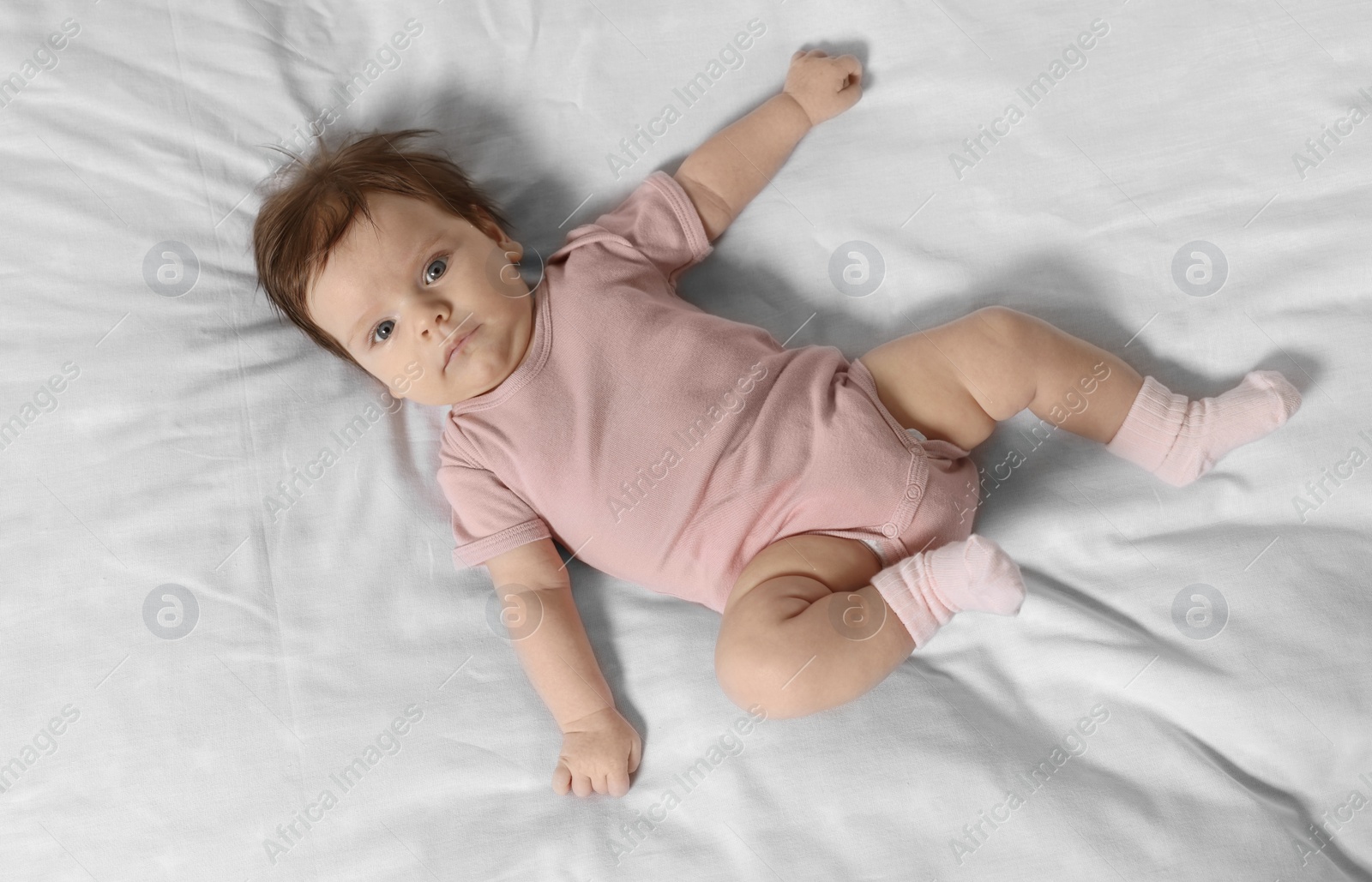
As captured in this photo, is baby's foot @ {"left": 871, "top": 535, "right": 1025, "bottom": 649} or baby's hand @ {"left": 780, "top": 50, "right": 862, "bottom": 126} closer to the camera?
baby's foot @ {"left": 871, "top": 535, "right": 1025, "bottom": 649}

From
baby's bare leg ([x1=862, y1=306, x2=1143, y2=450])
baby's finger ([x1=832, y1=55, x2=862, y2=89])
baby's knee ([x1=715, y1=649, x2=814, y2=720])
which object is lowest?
baby's knee ([x1=715, y1=649, x2=814, y2=720])

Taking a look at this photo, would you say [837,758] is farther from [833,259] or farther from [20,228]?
[20,228]

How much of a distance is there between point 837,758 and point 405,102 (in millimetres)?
1295

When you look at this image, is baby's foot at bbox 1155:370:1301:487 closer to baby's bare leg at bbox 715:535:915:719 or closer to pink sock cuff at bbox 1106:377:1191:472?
pink sock cuff at bbox 1106:377:1191:472

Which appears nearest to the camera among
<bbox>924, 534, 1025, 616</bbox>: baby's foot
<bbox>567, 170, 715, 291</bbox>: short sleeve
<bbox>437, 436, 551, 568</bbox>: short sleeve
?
<bbox>924, 534, 1025, 616</bbox>: baby's foot

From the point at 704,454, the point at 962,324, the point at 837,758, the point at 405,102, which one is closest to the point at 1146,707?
the point at 837,758

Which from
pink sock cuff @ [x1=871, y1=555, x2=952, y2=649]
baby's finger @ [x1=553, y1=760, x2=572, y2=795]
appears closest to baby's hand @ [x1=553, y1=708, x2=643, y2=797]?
baby's finger @ [x1=553, y1=760, x2=572, y2=795]

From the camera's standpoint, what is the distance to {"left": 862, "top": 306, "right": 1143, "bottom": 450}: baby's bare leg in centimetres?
146

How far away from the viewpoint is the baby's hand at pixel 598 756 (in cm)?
141

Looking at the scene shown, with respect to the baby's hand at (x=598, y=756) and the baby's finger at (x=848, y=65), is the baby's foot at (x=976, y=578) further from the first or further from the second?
the baby's finger at (x=848, y=65)

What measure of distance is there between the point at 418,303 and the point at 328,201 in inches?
8.6

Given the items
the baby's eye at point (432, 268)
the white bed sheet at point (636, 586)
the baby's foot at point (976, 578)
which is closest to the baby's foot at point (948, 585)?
the baby's foot at point (976, 578)

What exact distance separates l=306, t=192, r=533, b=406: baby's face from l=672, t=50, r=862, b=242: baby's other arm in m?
0.38

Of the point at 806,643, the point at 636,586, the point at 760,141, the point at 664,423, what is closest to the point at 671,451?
the point at 664,423
